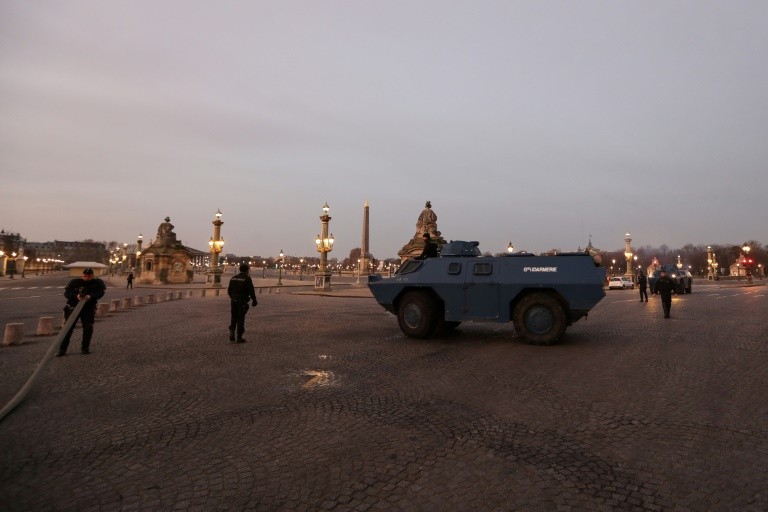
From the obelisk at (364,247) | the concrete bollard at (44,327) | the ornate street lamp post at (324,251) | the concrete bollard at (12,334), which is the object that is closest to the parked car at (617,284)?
the ornate street lamp post at (324,251)

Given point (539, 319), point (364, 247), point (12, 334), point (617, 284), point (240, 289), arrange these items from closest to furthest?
point (12, 334), point (539, 319), point (240, 289), point (617, 284), point (364, 247)

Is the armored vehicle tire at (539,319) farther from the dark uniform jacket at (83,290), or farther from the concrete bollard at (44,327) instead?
the concrete bollard at (44,327)

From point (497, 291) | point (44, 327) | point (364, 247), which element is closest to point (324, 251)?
point (44, 327)

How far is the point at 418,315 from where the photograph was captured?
1079cm

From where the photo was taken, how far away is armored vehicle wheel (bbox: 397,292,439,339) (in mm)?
10617

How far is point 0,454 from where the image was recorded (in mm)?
3951

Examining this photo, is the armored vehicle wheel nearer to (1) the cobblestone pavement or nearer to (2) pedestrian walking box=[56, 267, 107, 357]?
(1) the cobblestone pavement

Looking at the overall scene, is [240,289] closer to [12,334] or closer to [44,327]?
[12,334]

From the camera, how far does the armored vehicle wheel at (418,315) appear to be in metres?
10.6

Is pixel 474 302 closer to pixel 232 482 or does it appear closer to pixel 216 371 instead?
pixel 216 371

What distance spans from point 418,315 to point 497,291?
80.8 inches

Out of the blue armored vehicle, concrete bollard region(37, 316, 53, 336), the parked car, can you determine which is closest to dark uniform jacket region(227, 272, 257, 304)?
the blue armored vehicle

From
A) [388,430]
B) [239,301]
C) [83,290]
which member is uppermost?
[83,290]

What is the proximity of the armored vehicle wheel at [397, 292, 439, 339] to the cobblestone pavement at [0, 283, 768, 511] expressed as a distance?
1722 mm
